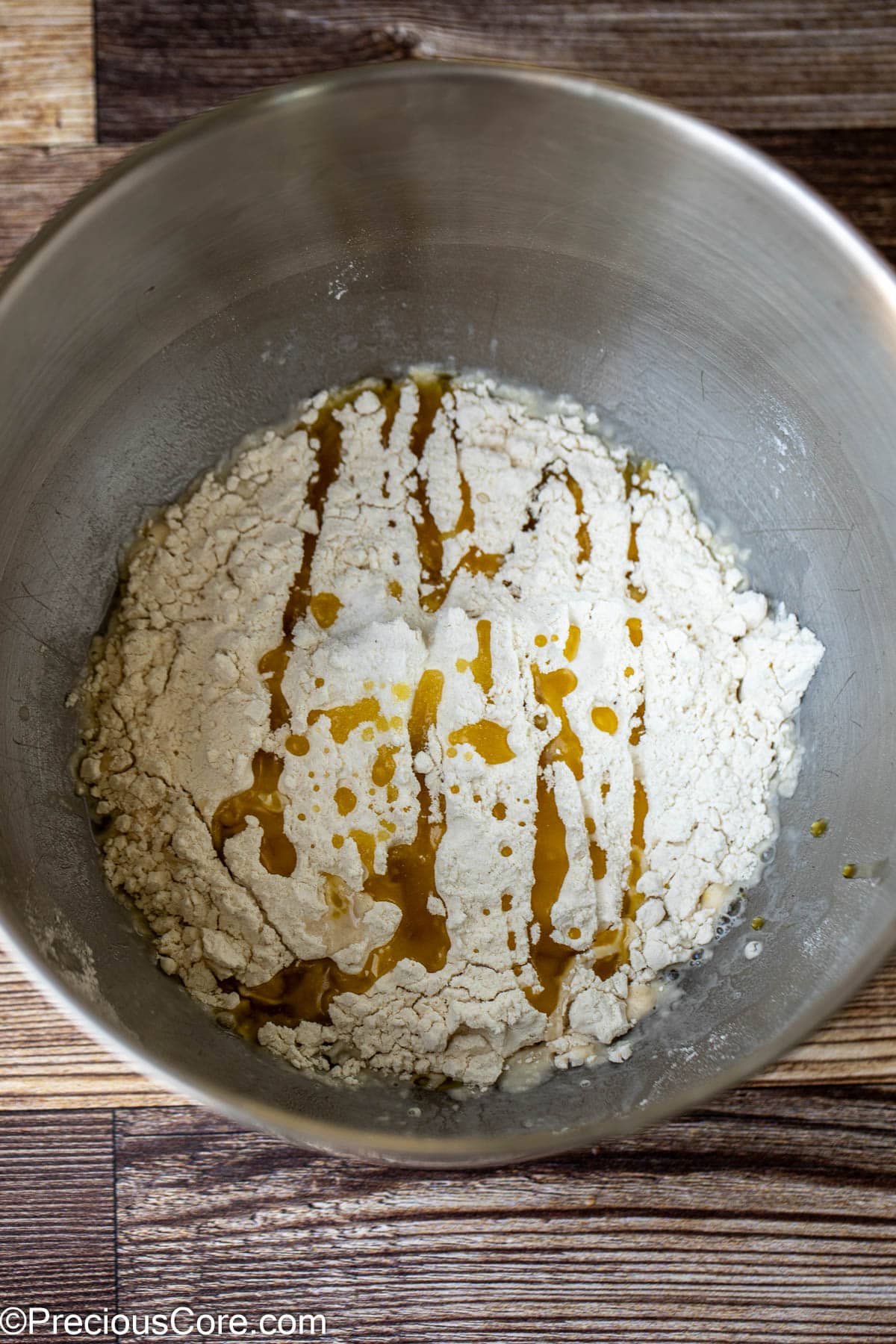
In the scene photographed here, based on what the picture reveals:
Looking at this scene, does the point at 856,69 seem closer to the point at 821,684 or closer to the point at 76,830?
the point at 821,684

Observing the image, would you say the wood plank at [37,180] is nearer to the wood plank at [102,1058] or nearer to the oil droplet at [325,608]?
the oil droplet at [325,608]

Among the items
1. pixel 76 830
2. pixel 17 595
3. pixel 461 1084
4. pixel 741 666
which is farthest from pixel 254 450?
pixel 461 1084

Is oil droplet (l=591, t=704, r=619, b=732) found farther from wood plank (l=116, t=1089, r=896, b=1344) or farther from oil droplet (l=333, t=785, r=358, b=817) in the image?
wood plank (l=116, t=1089, r=896, b=1344)

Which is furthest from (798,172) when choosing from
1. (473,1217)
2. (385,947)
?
(473,1217)

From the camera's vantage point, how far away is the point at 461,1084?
2.99ft

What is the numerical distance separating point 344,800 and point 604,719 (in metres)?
0.25

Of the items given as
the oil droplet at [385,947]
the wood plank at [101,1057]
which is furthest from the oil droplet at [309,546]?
the wood plank at [101,1057]

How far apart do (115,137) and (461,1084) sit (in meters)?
1.01

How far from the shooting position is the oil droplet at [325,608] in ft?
3.34

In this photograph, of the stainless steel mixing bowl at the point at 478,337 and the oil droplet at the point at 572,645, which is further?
the oil droplet at the point at 572,645

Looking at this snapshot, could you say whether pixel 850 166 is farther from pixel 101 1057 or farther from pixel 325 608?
pixel 101 1057

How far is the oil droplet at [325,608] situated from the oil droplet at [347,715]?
0.09 m

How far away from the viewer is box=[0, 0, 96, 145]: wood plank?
110 centimetres

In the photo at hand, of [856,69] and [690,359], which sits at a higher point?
[856,69]
